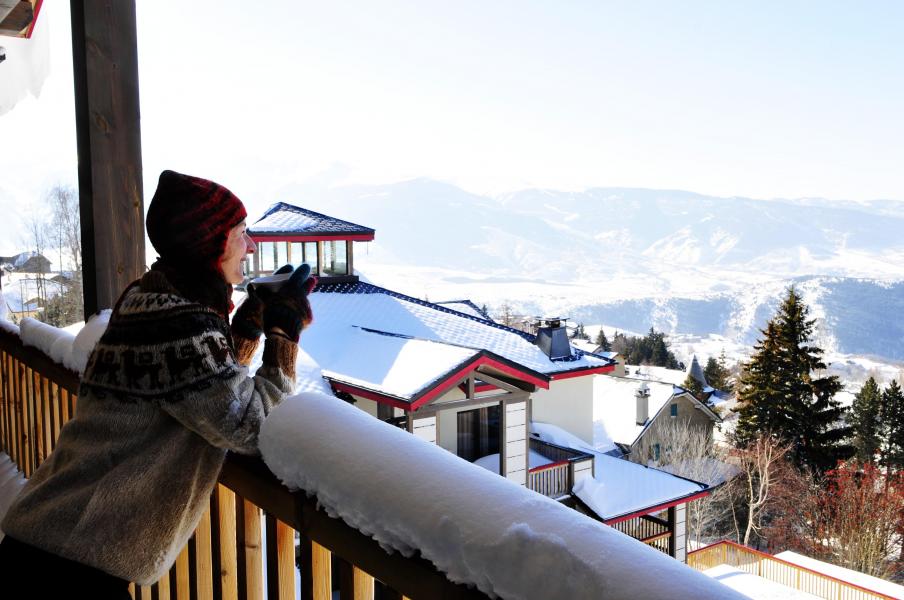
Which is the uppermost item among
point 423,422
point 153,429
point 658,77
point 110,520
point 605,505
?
point 658,77

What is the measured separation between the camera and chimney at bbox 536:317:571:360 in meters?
11.1

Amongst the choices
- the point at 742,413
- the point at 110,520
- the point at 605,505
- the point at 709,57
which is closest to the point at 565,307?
the point at 709,57

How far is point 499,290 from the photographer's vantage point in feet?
341

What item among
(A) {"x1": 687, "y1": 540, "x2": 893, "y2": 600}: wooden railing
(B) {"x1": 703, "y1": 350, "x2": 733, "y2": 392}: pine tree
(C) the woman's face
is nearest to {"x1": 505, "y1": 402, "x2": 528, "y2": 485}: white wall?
(A) {"x1": 687, "y1": 540, "x2": 893, "y2": 600}: wooden railing

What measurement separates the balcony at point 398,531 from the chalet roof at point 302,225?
9.88 metres

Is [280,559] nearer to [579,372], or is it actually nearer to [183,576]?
[183,576]

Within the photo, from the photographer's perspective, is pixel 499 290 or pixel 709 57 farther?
pixel 709 57

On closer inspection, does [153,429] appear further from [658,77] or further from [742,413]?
[658,77]

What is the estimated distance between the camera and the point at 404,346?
8.21 m

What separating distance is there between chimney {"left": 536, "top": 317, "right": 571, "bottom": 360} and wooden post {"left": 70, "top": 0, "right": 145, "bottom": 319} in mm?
9379

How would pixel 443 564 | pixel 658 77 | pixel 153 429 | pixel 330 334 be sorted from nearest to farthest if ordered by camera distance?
1. pixel 443 564
2. pixel 153 429
3. pixel 330 334
4. pixel 658 77

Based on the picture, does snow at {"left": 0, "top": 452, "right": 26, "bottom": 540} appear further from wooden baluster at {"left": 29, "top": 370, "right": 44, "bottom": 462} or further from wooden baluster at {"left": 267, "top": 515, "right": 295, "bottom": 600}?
wooden baluster at {"left": 267, "top": 515, "right": 295, "bottom": 600}

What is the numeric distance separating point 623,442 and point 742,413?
467 cm

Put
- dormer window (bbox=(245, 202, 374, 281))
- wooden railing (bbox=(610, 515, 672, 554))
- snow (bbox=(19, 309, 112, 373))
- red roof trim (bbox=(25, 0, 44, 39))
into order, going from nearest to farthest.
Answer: snow (bbox=(19, 309, 112, 373)), red roof trim (bbox=(25, 0, 44, 39)), wooden railing (bbox=(610, 515, 672, 554)), dormer window (bbox=(245, 202, 374, 281))
